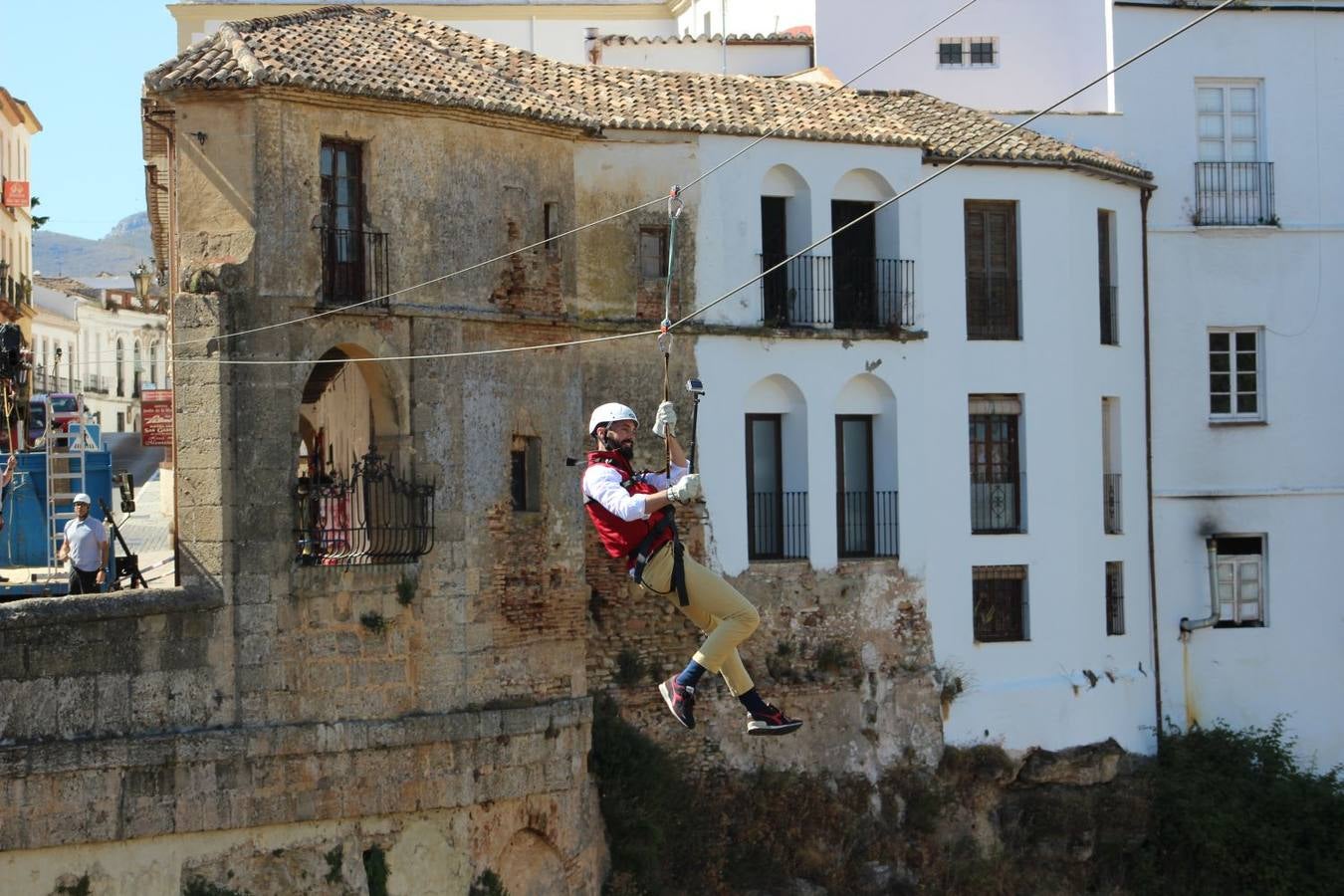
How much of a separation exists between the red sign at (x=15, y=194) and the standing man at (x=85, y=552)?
113 ft

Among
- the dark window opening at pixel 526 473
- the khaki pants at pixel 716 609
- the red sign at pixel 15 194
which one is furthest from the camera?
the red sign at pixel 15 194

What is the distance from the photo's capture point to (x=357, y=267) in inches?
1117

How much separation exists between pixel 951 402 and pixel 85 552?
42.7 ft

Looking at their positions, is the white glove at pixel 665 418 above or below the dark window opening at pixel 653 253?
below

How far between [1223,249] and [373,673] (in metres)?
16.5

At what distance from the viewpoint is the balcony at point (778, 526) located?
105ft

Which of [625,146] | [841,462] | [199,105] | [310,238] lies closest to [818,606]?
[841,462]

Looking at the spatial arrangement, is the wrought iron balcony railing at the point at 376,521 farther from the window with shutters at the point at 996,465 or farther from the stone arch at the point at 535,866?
the window with shutters at the point at 996,465

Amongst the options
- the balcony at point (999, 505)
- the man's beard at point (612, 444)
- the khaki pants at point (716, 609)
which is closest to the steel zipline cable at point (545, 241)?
the balcony at point (999, 505)

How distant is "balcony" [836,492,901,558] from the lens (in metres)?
32.7

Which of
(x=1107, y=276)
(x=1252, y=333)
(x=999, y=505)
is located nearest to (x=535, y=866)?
(x=999, y=505)

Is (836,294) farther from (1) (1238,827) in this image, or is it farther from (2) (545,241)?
(1) (1238,827)

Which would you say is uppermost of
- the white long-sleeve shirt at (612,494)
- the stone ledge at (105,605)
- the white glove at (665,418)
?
the white glove at (665,418)

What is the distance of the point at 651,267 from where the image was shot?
3141 cm
